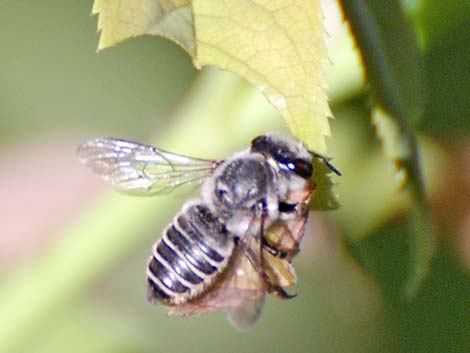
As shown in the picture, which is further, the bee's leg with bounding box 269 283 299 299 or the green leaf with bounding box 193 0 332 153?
the bee's leg with bounding box 269 283 299 299

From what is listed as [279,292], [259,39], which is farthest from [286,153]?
[259,39]

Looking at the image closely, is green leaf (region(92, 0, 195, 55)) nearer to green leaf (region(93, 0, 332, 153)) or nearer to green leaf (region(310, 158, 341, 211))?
green leaf (region(93, 0, 332, 153))

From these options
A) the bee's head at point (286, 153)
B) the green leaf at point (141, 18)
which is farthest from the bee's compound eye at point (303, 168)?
the green leaf at point (141, 18)

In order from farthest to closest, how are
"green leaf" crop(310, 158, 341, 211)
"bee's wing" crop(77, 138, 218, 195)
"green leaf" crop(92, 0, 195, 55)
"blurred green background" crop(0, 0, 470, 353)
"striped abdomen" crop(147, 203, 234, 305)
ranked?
"bee's wing" crop(77, 138, 218, 195) < "blurred green background" crop(0, 0, 470, 353) < "striped abdomen" crop(147, 203, 234, 305) < "green leaf" crop(310, 158, 341, 211) < "green leaf" crop(92, 0, 195, 55)

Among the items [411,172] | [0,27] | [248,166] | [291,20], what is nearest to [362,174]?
[248,166]

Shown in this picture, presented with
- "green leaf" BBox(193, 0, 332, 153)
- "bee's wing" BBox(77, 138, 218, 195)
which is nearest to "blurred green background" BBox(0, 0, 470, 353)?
"bee's wing" BBox(77, 138, 218, 195)
